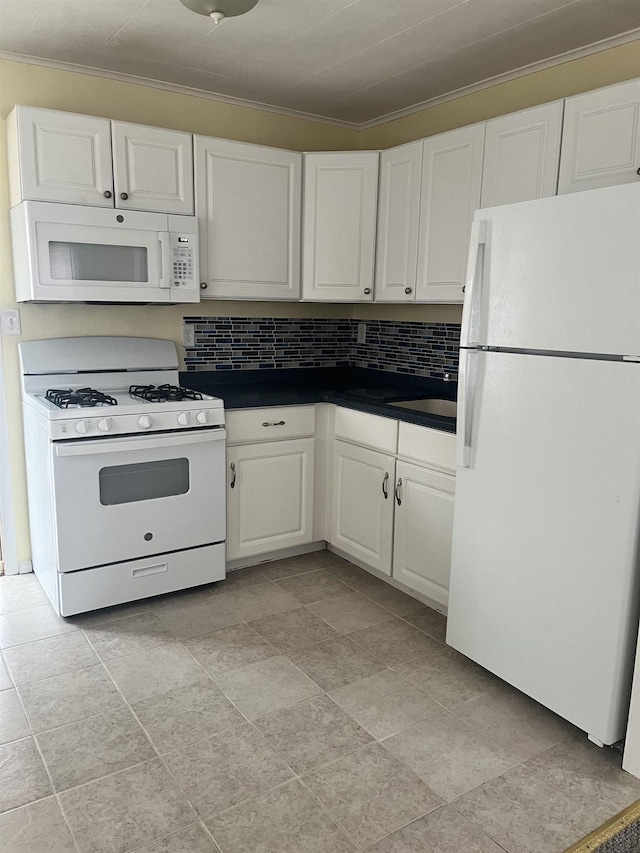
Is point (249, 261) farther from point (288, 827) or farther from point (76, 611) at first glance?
point (288, 827)

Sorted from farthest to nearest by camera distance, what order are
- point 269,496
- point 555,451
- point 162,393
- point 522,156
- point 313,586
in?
point 269,496, point 313,586, point 162,393, point 522,156, point 555,451

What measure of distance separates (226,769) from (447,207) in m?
2.35

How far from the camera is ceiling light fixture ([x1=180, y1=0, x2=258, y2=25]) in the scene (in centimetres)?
219

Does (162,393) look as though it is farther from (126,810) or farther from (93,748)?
(126,810)

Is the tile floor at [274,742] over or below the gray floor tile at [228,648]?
below

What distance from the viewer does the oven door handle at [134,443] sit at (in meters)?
2.58

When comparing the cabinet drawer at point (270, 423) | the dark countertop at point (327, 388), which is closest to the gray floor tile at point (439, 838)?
the dark countertop at point (327, 388)

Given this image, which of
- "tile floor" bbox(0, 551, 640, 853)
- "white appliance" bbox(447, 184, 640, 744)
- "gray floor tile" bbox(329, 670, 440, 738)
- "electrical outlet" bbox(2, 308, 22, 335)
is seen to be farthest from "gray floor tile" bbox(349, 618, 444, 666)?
"electrical outlet" bbox(2, 308, 22, 335)

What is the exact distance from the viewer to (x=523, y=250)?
2.04 metres

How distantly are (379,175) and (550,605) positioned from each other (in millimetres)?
2196

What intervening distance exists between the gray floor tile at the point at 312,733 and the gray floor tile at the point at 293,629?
38cm

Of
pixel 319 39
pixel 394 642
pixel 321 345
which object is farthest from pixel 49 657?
pixel 319 39

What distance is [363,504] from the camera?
316 cm

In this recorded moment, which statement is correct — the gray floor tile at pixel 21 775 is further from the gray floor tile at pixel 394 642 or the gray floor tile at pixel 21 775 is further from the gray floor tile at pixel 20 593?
the gray floor tile at pixel 394 642
